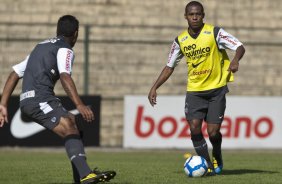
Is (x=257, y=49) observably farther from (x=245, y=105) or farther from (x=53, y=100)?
(x=53, y=100)

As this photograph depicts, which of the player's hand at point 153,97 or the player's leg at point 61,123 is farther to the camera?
the player's hand at point 153,97

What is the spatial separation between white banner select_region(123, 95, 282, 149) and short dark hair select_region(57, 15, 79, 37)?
10.8 metres

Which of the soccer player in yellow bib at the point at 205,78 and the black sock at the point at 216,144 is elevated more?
the soccer player in yellow bib at the point at 205,78

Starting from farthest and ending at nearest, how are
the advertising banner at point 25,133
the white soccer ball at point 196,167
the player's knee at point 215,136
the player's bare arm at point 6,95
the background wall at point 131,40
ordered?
1. the background wall at point 131,40
2. the advertising banner at point 25,133
3. the player's knee at point 215,136
4. the white soccer ball at point 196,167
5. the player's bare arm at point 6,95

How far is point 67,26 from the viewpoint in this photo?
26.9 feet

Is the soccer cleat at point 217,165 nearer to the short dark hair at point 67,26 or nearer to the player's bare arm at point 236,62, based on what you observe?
the player's bare arm at point 236,62

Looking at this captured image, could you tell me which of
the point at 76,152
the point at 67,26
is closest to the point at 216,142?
the point at 76,152

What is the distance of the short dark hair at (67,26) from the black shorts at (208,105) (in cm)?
265

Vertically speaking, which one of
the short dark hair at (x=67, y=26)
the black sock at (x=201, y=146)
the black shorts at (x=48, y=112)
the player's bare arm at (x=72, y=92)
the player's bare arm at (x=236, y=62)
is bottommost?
the black sock at (x=201, y=146)

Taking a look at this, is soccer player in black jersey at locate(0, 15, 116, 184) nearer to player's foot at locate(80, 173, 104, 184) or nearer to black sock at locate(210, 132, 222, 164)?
player's foot at locate(80, 173, 104, 184)

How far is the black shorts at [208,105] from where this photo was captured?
1034 centimetres

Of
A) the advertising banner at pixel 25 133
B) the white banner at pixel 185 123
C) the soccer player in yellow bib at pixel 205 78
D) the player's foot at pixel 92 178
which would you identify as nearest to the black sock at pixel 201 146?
the soccer player in yellow bib at pixel 205 78

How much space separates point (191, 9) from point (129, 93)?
36.5 ft

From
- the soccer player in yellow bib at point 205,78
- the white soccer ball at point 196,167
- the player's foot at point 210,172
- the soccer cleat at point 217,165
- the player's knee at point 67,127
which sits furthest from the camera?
the soccer cleat at point 217,165
